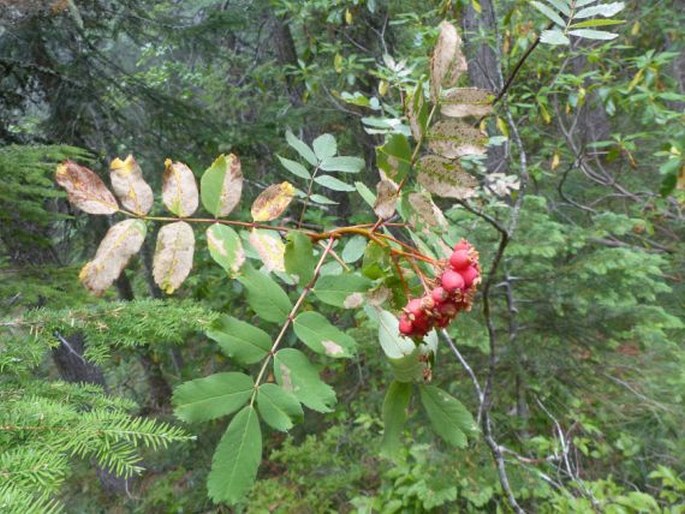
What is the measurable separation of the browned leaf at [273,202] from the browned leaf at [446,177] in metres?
0.24

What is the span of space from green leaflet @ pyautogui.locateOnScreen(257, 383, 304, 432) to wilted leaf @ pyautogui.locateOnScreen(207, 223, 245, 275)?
0.67 feet

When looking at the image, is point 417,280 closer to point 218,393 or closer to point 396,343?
point 396,343

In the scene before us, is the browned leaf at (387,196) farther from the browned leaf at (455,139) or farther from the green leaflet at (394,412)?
the green leaflet at (394,412)

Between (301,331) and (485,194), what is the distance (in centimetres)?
227

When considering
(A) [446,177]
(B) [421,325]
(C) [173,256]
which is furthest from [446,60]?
(C) [173,256]

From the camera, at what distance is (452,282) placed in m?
0.68

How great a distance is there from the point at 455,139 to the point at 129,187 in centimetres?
53

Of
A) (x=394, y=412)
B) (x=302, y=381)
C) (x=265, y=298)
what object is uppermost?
(x=265, y=298)

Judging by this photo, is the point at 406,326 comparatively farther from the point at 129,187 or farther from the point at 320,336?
the point at 129,187

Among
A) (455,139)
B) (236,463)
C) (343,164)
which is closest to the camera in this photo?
(236,463)

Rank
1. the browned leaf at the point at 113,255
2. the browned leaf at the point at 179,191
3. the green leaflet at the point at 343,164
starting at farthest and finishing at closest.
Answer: the green leaflet at the point at 343,164, the browned leaf at the point at 179,191, the browned leaf at the point at 113,255

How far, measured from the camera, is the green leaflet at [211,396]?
2.23 ft

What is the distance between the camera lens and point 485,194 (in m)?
2.78

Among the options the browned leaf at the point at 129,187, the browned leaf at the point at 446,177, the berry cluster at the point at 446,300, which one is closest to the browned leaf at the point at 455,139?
the browned leaf at the point at 446,177
